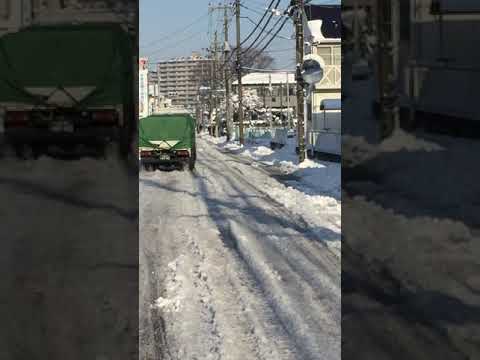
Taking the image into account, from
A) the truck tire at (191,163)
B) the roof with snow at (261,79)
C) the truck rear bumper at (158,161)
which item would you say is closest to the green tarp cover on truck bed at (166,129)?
the truck tire at (191,163)

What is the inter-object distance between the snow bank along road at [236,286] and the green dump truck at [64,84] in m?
2.79

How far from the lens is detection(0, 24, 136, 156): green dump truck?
3.21 metres

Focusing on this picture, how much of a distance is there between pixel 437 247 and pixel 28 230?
6.54 feet

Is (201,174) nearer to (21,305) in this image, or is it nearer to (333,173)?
(333,173)

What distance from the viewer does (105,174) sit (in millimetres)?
3203

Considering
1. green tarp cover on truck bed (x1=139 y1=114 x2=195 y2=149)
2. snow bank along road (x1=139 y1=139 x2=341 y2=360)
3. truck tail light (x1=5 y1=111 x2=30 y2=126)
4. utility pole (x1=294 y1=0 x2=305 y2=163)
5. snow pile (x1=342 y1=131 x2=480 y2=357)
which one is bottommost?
snow bank along road (x1=139 y1=139 x2=341 y2=360)

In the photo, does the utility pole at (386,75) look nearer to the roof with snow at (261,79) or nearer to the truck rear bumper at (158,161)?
the truck rear bumper at (158,161)

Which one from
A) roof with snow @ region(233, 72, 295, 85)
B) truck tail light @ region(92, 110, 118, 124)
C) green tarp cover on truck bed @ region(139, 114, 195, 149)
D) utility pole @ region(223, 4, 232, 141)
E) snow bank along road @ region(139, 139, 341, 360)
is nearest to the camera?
truck tail light @ region(92, 110, 118, 124)

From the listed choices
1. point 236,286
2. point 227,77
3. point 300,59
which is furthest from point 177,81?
point 236,286

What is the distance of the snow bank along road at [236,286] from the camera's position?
18.9ft

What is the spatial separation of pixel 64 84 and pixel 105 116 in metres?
0.25

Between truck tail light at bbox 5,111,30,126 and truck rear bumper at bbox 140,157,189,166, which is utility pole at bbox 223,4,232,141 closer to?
truck rear bumper at bbox 140,157,189,166

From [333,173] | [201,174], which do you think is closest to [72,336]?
[333,173]

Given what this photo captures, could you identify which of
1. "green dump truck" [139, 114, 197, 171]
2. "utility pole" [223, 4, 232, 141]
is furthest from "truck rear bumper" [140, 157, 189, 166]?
"utility pole" [223, 4, 232, 141]
